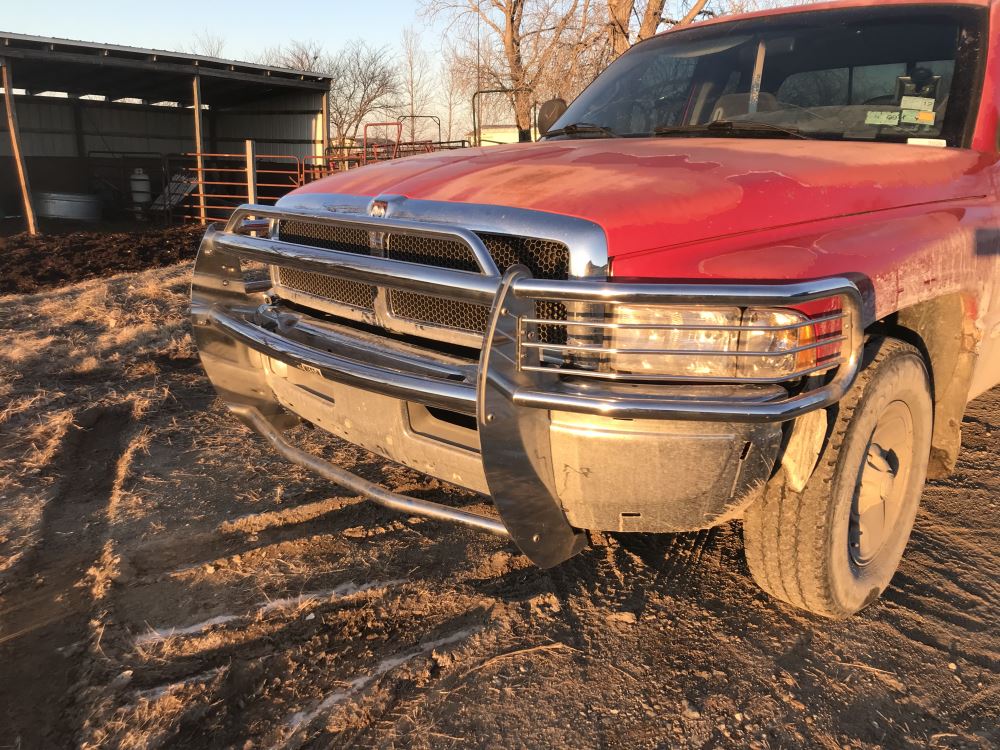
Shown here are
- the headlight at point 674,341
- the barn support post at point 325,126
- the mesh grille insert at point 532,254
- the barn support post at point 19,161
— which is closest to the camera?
the headlight at point 674,341

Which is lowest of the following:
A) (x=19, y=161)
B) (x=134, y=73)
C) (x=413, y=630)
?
(x=413, y=630)

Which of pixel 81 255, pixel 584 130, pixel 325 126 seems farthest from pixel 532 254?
pixel 325 126

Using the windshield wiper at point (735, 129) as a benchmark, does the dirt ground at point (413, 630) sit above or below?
below

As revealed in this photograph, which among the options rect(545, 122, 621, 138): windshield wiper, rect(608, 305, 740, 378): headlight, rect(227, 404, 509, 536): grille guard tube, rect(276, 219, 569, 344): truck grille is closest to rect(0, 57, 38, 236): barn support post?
rect(227, 404, 509, 536): grille guard tube

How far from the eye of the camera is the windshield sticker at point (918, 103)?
3.06m

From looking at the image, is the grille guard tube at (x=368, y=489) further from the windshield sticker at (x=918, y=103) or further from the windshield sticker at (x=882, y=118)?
the windshield sticker at (x=918, y=103)

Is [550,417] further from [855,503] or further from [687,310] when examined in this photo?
[855,503]

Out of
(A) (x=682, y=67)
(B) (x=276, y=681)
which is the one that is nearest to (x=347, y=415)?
(B) (x=276, y=681)

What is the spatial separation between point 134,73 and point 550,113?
2048cm

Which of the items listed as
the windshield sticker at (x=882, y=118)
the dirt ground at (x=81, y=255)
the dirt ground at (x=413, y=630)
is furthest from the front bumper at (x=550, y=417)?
the dirt ground at (x=81, y=255)

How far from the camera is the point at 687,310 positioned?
6.28 ft

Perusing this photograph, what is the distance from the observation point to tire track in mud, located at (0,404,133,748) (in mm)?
2074

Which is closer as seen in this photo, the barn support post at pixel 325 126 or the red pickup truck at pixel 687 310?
the red pickup truck at pixel 687 310

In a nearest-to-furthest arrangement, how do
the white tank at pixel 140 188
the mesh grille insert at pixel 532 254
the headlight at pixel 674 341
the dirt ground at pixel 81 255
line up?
the headlight at pixel 674 341
the mesh grille insert at pixel 532 254
the dirt ground at pixel 81 255
the white tank at pixel 140 188
